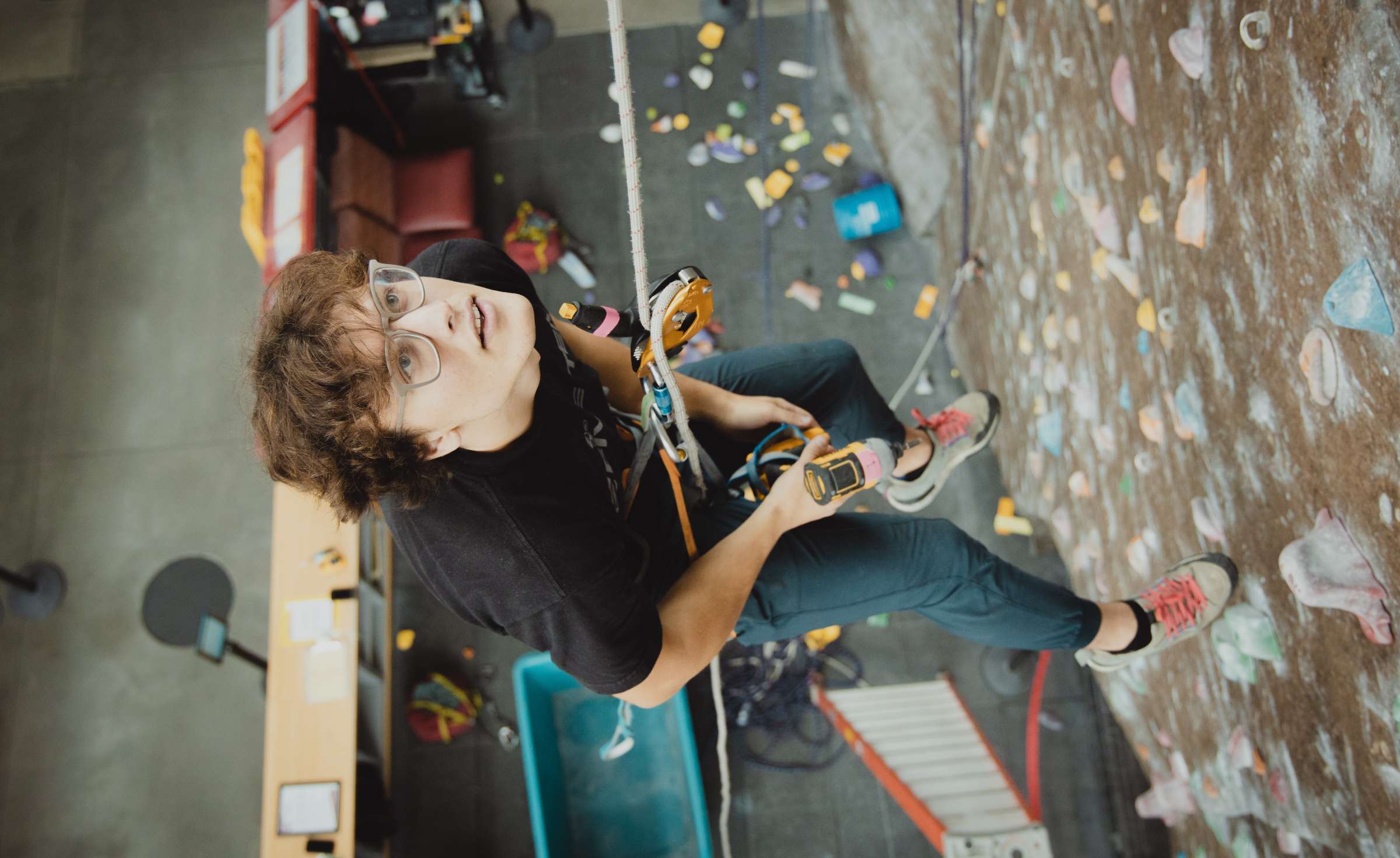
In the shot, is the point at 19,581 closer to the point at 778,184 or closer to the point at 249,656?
the point at 249,656

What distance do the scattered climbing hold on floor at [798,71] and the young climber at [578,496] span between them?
2.15 m

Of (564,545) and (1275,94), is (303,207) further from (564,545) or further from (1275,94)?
(1275,94)

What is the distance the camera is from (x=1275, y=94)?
127cm

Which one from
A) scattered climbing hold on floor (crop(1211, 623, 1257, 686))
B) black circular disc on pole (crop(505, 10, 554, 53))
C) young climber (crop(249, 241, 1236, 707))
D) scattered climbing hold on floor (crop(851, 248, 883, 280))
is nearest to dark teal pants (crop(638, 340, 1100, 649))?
young climber (crop(249, 241, 1236, 707))

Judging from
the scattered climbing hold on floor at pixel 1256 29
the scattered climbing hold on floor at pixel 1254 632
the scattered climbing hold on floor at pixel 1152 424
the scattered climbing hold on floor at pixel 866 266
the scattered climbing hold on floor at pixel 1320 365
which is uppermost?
the scattered climbing hold on floor at pixel 866 266

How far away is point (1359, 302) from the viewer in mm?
1161

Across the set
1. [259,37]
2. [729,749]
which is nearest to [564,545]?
[729,749]

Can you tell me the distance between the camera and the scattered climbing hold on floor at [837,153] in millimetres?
3562

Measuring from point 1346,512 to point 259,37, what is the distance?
4.64 m

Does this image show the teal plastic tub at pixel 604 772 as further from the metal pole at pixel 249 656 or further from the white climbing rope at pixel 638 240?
the white climbing rope at pixel 638 240

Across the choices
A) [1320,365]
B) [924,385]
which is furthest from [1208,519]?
[924,385]

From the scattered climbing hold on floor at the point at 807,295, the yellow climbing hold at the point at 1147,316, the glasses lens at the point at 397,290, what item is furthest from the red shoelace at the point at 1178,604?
the scattered climbing hold on floor at the point at 807,295

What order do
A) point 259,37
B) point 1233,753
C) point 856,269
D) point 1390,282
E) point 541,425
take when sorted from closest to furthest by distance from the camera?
point 1390,282 → point 541,425 → point 1233,753 → point 856,269 → point 259,37

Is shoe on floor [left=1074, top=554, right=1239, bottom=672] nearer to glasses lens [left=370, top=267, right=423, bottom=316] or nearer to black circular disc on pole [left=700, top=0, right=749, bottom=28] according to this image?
glasses lens [left=370, top=267, right=423, bottom=316]
